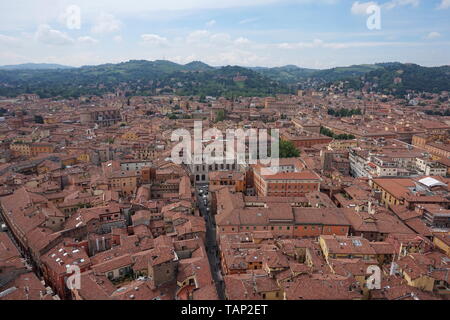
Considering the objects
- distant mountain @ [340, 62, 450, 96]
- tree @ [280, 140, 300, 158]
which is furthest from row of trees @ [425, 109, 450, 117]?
tree @ [280, 140, 300, 158]

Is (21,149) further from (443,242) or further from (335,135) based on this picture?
(443,242)

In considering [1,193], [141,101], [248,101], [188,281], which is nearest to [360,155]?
[188,281]

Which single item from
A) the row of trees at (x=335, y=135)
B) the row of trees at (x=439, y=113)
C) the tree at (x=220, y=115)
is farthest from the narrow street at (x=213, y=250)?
the row of trees at (x=439, y=113)

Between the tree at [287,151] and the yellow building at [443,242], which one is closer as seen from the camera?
the yellow building at [443,242]

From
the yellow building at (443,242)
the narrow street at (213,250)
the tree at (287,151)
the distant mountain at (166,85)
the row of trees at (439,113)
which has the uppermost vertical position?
the distant mountain at (166,85)

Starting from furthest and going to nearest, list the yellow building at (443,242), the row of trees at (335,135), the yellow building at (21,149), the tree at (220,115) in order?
the tree at (220,115), the row of trees at (335,135), the yellow building at (21,149), the yellow building at (443,242)

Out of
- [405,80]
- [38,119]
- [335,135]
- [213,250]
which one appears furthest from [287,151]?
[405,80]

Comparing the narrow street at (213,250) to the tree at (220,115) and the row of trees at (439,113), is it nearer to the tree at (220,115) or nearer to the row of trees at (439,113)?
the tree at (220,115)

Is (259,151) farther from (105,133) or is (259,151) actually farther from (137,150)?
(105,133)
